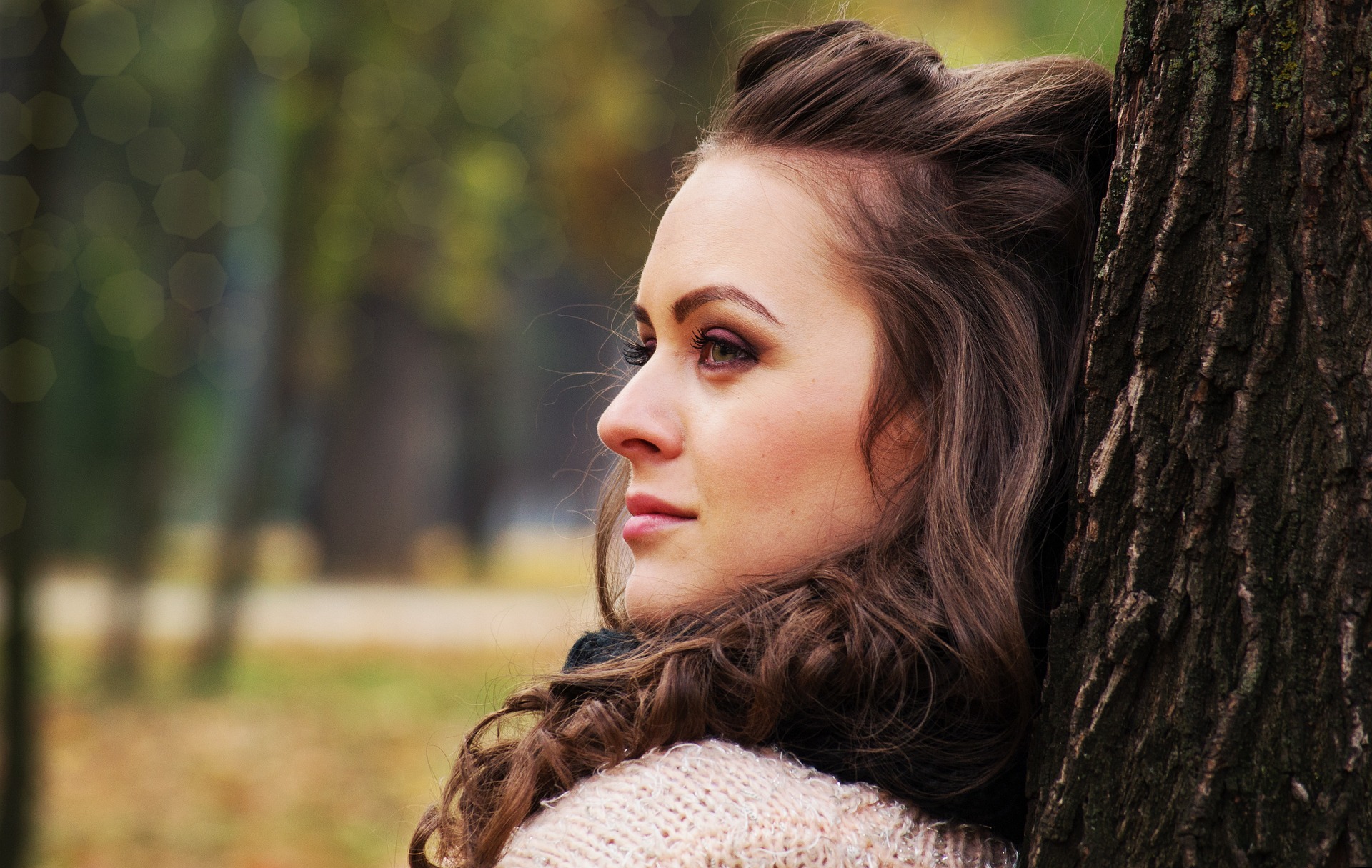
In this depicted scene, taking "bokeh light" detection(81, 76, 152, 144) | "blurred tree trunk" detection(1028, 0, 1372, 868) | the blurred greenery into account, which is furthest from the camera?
"bokeh light" detection(81, 76, 152, 144)

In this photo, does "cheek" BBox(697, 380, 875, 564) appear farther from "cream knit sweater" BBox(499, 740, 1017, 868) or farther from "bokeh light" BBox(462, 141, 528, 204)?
"bokeh light" BBox(462, 141, 528, 204)

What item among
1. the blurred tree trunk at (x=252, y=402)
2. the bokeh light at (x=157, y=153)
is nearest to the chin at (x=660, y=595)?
the blurred tree trunk at (x=252, y=402)

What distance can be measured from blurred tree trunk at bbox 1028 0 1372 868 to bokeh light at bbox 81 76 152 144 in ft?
36.4

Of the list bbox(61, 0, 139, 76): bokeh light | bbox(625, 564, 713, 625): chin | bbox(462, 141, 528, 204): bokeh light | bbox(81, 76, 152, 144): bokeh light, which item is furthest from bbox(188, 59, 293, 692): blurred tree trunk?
bbox(625, 564, 713, 625): chin

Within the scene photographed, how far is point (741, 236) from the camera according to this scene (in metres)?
1.90

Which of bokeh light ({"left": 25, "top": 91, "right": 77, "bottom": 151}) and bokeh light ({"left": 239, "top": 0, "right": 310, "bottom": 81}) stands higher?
bokeh light ({"left": 239, "top": 0, "right": 310, "bottom": 81})

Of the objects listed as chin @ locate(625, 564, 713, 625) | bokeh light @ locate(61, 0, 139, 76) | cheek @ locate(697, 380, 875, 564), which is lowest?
chin @ locate(625, 564, 713, 625)

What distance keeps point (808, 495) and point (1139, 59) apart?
729mm

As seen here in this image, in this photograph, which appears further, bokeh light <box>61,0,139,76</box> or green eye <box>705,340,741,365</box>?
bokeh light <box>61,0,139,76</box>

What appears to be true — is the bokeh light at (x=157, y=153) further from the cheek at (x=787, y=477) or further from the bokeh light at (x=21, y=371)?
the cheek at (x=787, y=477)

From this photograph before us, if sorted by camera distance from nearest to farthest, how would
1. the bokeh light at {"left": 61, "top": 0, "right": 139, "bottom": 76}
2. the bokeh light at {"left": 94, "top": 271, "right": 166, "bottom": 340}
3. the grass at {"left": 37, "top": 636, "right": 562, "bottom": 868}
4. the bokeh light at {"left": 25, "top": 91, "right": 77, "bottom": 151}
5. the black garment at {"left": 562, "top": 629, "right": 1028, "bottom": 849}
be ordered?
the black garment at {"left": 562, "top": 629, "right": 1028, "bottom": 849}, the bokeh light at {"left": 25, "top": 91, "right": 77, "bottom": 151}, the grass at {"left": 37, "top": 636, "right": 562, "bottom": 868}, the bokeh light at {"left": 61, "top": 0, "right": 139, "bottom": 76}, the bokeh light at {"left": 94, "top": 271, "right": 166, "bottom": 340}

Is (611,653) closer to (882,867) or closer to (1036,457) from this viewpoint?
(882,867)

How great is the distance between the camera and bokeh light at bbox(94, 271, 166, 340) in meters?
11.5

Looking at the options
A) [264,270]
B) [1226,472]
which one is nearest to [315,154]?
[264,270]
